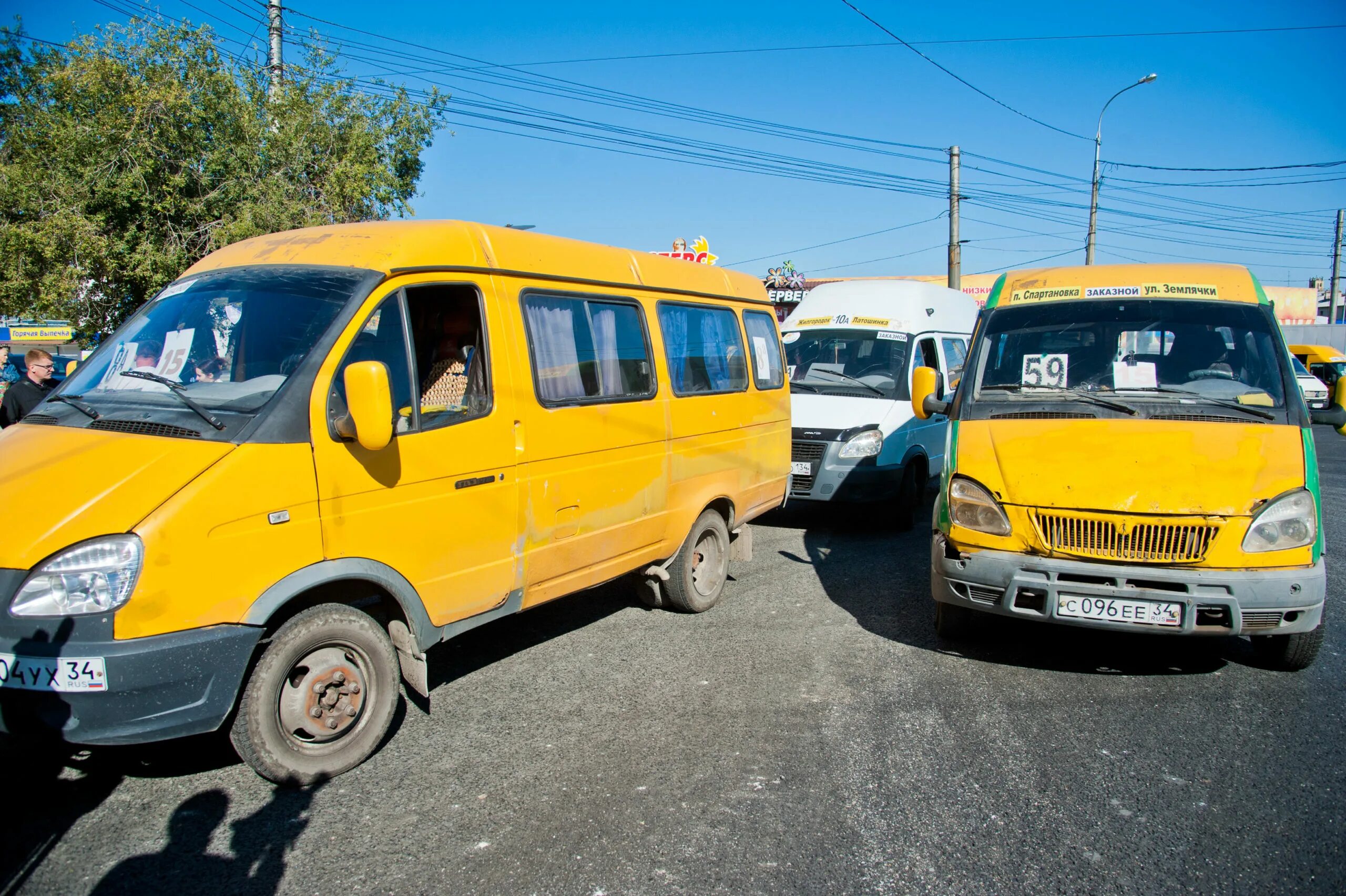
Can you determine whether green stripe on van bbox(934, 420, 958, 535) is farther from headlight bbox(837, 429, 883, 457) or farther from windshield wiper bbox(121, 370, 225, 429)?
windshield wiper bbox(121, 370, 225, 429)

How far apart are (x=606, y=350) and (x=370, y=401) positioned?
1.98 meters

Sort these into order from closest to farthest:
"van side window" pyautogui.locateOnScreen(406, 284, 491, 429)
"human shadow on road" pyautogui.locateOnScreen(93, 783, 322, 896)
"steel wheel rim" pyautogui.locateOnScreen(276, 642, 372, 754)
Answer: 1. "human shadow on road" pyautogui.locateOnScreen(93, 783, 322, 896)
2. "steel wheel rim" pyautogui.locateOnScreen(276, 642, 372, 754)
3. "van side window" pyautogui.locateOnScreen(406, 284, 491, 429)

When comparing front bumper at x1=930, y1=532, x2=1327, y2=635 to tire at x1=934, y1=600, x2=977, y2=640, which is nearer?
front bumper at x1=930, y1=532, x2=1327, y2=635

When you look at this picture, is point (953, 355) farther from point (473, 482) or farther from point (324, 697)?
point (324, 697)

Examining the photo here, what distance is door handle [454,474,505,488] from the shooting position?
405 centimetres

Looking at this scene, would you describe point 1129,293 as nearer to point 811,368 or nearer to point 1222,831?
point 1222,831

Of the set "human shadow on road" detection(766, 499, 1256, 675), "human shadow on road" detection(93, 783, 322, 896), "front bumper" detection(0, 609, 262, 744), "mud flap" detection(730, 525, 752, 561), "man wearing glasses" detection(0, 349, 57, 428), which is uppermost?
"man wearing glasses" detection(0, 349, 57, 428)

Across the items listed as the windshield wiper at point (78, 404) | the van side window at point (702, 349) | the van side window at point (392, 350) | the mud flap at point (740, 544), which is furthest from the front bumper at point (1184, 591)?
the windshield wiper at point (78, 404)

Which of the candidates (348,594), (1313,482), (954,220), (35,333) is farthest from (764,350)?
(35,333)

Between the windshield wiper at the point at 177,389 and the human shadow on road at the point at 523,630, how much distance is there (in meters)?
1.98

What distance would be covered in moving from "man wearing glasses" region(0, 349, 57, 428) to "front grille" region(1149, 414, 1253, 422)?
328 inches

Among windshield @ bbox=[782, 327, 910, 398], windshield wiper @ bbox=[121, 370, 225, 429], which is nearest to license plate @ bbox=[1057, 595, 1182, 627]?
windshield wiper @ bbox=[121, 370, 225, 429]

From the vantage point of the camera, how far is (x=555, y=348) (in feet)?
15.6

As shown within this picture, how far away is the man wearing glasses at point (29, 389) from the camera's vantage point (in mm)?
7406
